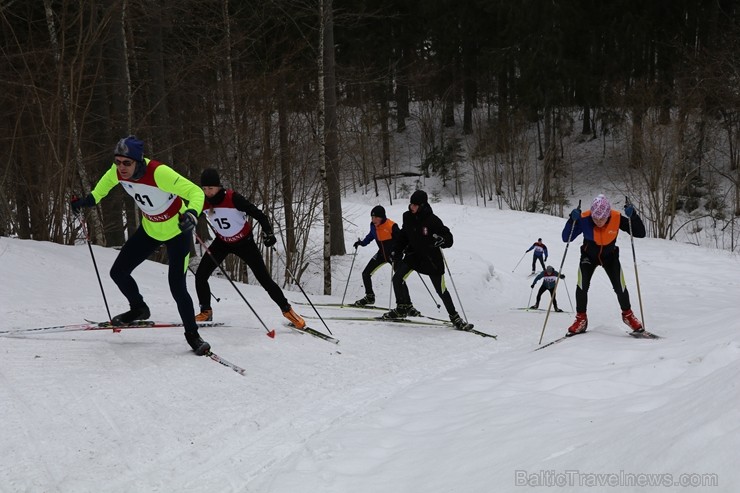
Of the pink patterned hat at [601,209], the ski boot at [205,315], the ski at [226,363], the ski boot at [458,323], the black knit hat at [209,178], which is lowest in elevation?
the ski boot at [458,323]

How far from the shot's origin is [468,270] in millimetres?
16562

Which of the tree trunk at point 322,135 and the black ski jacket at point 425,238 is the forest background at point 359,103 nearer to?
the tree trunk at point 322,135

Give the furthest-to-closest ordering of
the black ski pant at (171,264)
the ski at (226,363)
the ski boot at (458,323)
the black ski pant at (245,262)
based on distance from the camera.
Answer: the ski boot at (458,323)
the black ski pant at (245,262)
the black ski pant at (171,264)
the ski at (226,363)

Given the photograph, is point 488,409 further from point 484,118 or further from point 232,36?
point 484,118

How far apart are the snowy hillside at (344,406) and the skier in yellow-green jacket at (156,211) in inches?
23.2

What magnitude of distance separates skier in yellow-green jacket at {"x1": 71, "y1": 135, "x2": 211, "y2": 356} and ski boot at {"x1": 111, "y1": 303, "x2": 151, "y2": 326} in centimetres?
1

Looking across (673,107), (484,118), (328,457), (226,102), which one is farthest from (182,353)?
(484,118)

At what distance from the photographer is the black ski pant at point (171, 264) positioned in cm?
556

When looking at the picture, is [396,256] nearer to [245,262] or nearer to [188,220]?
[245,262]

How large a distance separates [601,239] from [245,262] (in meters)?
4.84

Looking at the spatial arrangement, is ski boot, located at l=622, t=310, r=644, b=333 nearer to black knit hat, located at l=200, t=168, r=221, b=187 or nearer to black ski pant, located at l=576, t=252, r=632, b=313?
black ski pant, located at l=576, t=252, r=632, b=313

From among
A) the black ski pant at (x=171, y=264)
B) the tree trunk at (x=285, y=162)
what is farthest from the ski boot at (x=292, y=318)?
the tree trunk at (x=285, y=162)

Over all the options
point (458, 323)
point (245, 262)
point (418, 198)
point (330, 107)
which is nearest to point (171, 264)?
point (245, 262)

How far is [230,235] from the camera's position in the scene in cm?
691
